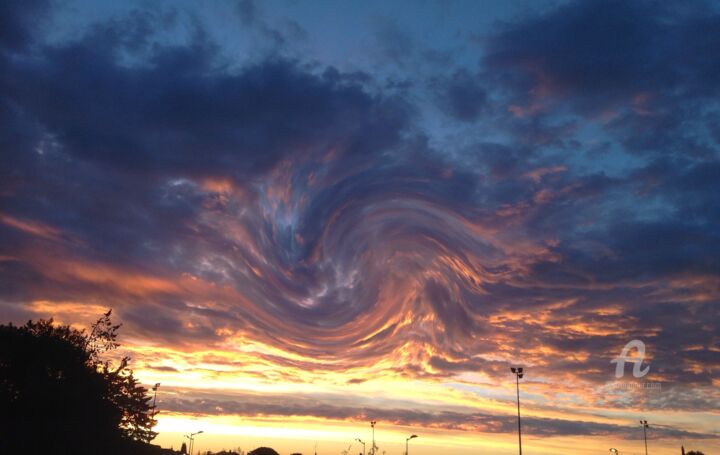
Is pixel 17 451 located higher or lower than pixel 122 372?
lower

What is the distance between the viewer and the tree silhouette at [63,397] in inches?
2232

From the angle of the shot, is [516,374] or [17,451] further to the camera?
[516,374]

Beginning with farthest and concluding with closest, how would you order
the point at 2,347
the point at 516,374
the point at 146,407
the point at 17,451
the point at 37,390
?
the point at 516,374 < the point at 146,407 < the point at 2,347 < the point at 37,390 < the point at 17,451

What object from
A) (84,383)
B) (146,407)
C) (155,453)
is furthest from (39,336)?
(155,453)

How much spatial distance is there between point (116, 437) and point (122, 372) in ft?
29.7

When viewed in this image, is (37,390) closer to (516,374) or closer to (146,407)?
(146,407)

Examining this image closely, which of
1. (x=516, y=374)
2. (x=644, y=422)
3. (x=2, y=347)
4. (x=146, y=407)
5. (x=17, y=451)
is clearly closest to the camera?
(x=17, y=451)

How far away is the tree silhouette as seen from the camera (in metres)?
56.7

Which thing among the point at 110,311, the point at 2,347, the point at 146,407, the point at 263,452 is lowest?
the point at 263,452

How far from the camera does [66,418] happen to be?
60.5 meters

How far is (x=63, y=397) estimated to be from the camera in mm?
60312

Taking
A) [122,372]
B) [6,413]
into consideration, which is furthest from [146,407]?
[6,413]

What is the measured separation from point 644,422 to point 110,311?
349ft

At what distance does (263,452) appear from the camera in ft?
389
